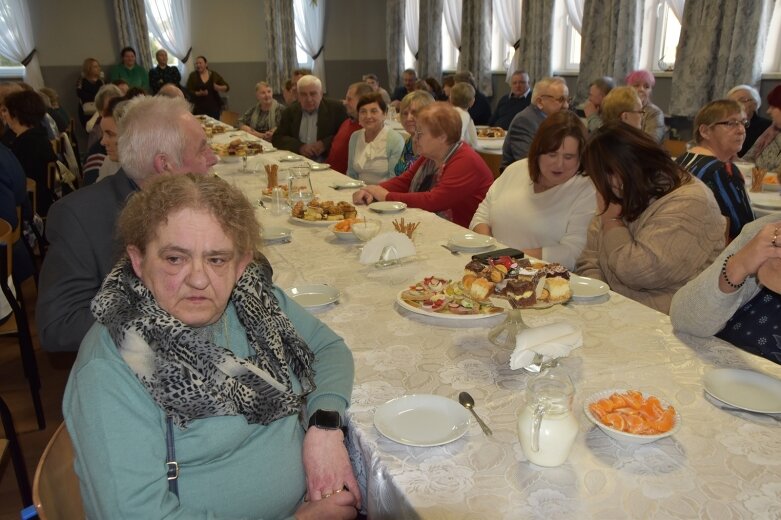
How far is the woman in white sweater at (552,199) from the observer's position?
8.66 feet

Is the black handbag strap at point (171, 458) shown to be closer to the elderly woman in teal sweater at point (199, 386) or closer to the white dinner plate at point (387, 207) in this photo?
the elderly woman in teal sweater at point (199, 386)

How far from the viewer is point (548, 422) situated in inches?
40.4

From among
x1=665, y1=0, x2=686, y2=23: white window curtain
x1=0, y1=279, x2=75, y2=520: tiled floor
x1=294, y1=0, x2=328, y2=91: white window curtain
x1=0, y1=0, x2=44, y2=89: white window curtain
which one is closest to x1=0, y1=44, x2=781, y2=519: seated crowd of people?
x1=0, y1=279, x2=75, y2=520: tiled floor

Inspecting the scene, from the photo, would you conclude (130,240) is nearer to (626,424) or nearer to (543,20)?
(626,424)

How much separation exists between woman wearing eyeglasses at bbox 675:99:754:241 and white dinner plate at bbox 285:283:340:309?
1.96m

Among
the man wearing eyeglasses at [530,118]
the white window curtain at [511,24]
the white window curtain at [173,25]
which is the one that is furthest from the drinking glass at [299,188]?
the white window curtain at [173,25]

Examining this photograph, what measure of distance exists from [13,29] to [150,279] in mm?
11361

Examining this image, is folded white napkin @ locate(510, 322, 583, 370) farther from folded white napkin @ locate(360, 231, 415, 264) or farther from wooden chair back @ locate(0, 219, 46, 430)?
wooden chair back @ locate(0, 219, 46, 430)

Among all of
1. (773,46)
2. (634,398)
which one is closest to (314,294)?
(634,398)

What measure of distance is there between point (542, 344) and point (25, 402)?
2805 millimetres

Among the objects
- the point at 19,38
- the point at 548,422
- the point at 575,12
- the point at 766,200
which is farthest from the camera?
the point at 19,38

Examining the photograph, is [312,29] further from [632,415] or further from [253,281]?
[632,415]

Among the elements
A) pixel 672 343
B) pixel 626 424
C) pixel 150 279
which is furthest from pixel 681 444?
pixel 150 279

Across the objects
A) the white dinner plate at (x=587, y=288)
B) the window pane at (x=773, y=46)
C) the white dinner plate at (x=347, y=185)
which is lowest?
the white dinner plate at (x=347, y=185)
